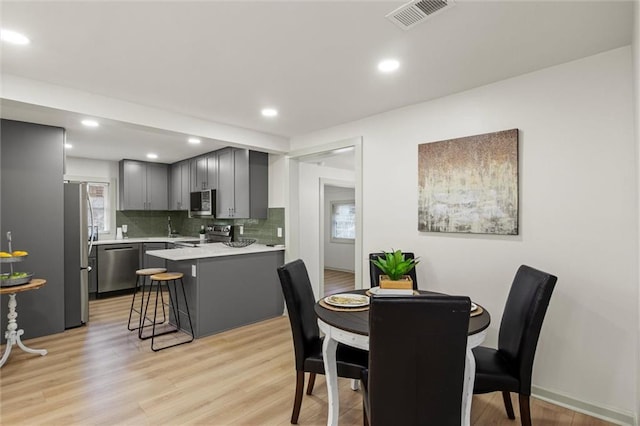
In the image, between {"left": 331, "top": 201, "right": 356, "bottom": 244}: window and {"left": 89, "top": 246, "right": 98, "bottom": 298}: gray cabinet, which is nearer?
{"left": 89, "top": 246, "right": 98, "bottom": 298}: gray cabinet

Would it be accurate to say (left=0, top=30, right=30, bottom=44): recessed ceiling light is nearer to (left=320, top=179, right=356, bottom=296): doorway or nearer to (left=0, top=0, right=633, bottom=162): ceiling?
(left=0, top=0, right=633, bottom=162): ceiling

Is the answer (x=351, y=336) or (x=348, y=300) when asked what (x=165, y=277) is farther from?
(x=351, y=336)

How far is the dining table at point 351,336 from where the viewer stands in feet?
5.80

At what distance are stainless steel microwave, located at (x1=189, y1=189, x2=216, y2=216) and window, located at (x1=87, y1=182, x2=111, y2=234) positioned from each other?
177cm

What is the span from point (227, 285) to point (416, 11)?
332cm

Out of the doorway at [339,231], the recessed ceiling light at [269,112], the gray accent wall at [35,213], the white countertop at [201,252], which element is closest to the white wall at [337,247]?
the doorway at [339,231]

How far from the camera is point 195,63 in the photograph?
7.68 feet

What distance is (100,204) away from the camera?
20.1 ft

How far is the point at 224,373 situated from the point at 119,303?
10.6 ft

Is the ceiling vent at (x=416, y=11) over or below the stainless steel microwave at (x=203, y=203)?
over

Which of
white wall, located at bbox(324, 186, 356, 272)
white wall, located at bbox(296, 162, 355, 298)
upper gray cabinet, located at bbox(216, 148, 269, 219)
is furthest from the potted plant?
white wall, located at bbox(324, 186, 356, 272)

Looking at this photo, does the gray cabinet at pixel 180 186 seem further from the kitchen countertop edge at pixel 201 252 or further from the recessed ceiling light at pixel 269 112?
the recessed ceiling light at pixel 269 112

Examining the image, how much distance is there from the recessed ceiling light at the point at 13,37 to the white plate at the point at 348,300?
2476 mm

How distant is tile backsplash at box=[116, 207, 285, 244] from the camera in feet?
16.2
